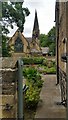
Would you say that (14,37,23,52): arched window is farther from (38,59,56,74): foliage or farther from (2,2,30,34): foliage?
(2,2,30,34): foliage

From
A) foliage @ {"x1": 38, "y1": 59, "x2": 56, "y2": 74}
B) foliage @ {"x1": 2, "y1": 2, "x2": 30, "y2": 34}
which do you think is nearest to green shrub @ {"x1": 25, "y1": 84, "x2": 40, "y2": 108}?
foliage @ {"x1": 2, "y1": 2, "x2": 30, "y2": 34}

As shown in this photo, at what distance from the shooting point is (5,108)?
2787 millimetres

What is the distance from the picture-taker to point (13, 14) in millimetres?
16906

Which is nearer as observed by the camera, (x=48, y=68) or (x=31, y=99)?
(x=31, y=99)

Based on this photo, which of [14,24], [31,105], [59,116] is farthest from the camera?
[14,24]

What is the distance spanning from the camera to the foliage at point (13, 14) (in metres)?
15.9

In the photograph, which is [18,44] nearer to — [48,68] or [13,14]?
[48,68]

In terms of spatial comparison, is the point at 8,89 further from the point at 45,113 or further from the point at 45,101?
the point at 45,101

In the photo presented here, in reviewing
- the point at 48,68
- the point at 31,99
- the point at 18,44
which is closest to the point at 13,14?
the point at 31,99

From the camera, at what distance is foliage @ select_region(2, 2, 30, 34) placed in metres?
→ 15.9

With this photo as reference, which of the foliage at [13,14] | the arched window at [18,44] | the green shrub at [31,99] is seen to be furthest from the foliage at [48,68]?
the green shrub at [31,99]

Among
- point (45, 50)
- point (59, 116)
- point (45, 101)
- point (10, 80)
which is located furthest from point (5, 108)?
point (45, 50)

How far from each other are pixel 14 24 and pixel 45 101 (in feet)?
32.4

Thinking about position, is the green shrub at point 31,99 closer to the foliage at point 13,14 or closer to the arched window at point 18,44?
the foliage at point 13,14
